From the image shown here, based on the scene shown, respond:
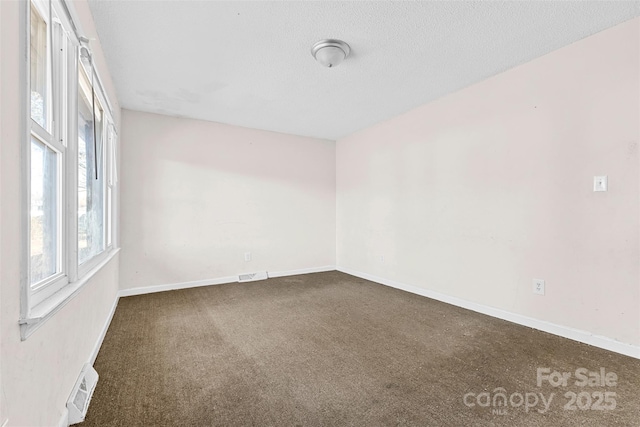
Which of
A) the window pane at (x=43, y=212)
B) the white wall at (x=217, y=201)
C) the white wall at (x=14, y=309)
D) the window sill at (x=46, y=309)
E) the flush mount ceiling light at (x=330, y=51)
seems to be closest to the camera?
the white wall at (x=14, y=309)

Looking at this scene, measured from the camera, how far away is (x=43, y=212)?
4.50 ft

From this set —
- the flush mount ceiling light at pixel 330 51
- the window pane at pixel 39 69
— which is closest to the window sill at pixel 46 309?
the window pane at pixel 39 69

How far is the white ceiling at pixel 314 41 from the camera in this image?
1.99 m

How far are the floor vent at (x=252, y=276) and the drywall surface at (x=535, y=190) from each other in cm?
193

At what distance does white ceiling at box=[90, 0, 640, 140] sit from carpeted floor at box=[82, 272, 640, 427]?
234 centimetres

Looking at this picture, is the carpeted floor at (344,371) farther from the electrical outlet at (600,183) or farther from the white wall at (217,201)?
the electrical outlet at (600,183)

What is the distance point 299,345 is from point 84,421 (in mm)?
1300

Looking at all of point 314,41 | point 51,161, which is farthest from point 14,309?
point 314,41

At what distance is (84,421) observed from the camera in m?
1.45

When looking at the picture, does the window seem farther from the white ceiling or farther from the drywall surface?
the drywall surface

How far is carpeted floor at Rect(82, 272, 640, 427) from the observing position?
1.51 meters

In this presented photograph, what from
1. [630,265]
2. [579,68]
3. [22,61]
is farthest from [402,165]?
[22,61]

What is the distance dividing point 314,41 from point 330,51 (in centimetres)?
14

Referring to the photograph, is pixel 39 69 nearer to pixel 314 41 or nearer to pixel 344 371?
pixel 314 41
